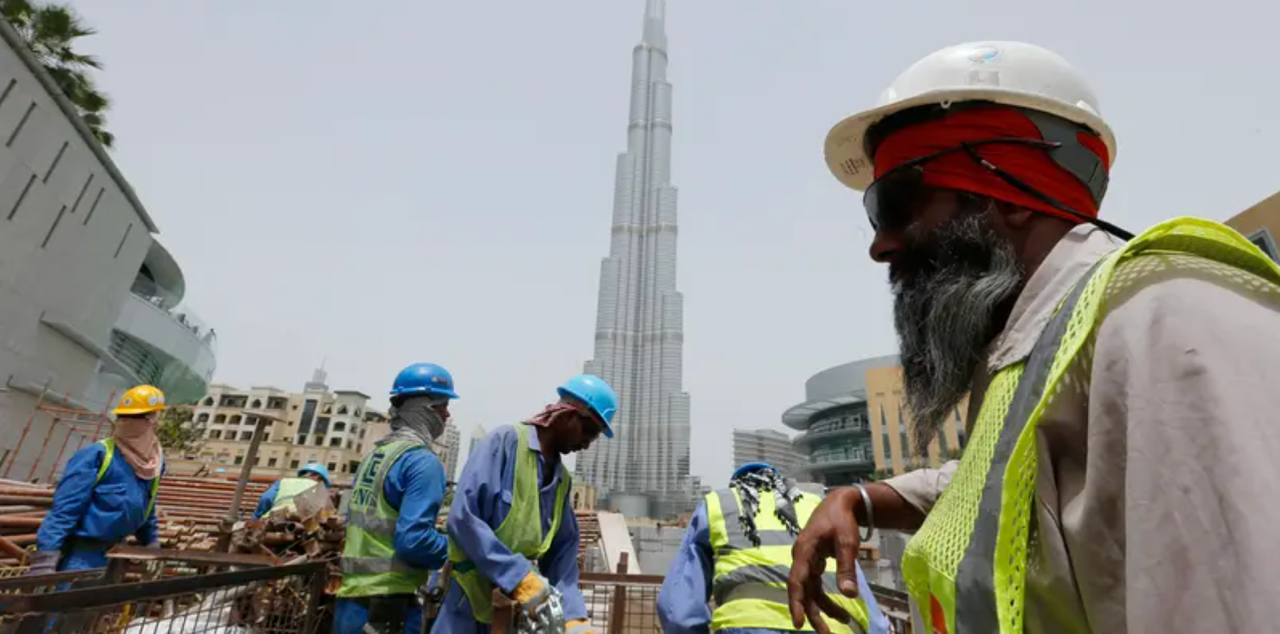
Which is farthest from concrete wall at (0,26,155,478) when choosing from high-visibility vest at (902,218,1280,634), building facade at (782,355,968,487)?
building facade at (782,355,968,487)

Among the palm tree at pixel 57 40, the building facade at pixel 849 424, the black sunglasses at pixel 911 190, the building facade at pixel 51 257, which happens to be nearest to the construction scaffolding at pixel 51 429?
the building facade at pixel 51 257

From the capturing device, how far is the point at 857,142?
1.71m

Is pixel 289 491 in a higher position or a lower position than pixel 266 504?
higher

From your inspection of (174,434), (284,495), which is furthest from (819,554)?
(174,434)

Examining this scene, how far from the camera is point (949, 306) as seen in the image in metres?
1.18

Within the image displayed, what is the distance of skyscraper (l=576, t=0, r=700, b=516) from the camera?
59.8 metres

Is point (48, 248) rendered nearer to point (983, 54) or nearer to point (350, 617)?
point (350, 617)

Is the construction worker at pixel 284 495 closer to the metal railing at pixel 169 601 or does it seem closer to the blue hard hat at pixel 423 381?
the metal railing at pixel 169 601

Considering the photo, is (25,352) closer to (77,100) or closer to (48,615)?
(77,100)

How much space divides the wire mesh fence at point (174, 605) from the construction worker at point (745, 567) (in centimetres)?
227

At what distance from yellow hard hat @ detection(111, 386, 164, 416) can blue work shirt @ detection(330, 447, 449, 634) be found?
2651 mm

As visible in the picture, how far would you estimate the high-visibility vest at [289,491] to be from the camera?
6.40m

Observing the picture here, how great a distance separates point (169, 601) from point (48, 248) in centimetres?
1418

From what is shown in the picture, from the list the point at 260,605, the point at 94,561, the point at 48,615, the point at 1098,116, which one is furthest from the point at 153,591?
the point at 1098,116
